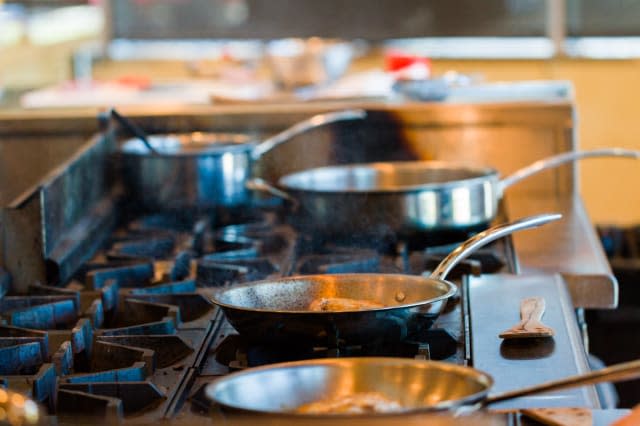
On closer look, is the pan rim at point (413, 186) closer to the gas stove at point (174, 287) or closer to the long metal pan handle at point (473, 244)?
the gas stove at point (174, 287)

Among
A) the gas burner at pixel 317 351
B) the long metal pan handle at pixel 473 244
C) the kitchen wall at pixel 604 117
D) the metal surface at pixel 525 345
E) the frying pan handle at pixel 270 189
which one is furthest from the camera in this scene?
the kitchen wall at pixel 604 117

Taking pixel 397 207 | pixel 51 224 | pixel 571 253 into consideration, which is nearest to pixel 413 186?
pixel 397 207

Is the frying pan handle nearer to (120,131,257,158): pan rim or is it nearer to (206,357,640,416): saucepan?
(120,131,257,158): pan rim

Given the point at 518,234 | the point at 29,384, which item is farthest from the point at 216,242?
the point at 29,384

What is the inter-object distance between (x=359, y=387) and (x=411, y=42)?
14.3 ft

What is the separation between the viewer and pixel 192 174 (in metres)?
2.08

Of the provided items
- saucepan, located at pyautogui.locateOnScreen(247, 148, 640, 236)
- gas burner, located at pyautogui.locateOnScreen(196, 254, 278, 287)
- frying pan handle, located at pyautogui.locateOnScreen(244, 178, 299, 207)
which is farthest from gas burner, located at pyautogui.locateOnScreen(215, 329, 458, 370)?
frying pan handle, located at pyautogui.locateOnScreen(244, 178, 299, 207)

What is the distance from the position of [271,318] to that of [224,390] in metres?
0.22

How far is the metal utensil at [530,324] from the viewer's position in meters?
1.28

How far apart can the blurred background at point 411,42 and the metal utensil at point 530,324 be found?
11.5ft

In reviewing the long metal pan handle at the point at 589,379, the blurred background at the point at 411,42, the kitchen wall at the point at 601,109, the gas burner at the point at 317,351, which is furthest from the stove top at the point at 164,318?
the kitchen wall at the point at 601,109

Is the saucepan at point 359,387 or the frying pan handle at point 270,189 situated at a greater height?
the frying pan handle at point 270,189

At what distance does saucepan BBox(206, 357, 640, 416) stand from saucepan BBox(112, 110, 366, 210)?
3.63ft

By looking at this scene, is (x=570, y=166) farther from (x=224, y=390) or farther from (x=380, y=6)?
(x=380, y=6)
